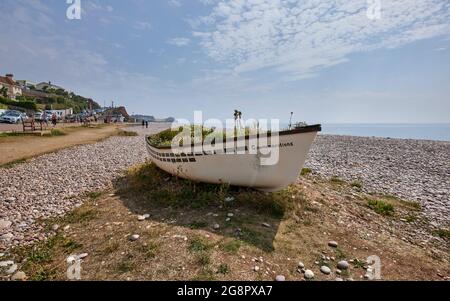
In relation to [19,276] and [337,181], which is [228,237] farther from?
[337,181]

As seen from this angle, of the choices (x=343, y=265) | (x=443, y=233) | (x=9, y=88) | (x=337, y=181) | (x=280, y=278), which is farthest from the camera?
(x=9, y=88)

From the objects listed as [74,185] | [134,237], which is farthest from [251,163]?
[74,185]

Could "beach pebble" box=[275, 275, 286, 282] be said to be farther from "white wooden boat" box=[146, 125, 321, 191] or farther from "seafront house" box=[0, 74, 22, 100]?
"seafront house" box=[0, 74, 22, 100]

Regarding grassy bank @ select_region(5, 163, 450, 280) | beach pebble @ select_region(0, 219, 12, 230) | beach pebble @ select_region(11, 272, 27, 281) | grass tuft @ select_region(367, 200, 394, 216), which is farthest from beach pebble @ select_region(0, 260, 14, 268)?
grass tuft @ select_region(367, 200, 394, 216)

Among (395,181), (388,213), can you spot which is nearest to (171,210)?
(388,213)

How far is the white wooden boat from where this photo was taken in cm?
639

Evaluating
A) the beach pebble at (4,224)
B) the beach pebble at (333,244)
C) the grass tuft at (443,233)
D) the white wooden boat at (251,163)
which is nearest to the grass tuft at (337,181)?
the grass tuft at (443,233)

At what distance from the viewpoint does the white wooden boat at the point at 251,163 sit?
21.0 feet

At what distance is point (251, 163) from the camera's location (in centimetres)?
710

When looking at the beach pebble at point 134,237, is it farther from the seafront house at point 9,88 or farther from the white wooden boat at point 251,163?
the seafront house at point 9,88
